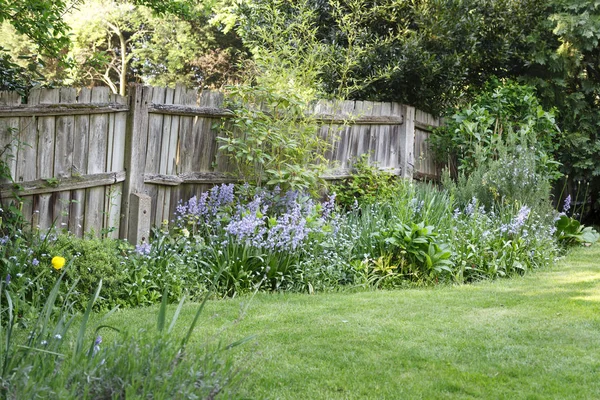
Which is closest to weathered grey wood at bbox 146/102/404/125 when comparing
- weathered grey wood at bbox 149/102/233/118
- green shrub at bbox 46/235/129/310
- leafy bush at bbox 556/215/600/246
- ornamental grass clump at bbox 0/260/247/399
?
weathered grey wood at bbox 149/102/233/118

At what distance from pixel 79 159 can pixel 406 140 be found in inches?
200

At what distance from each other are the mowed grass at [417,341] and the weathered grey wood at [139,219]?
1401mm

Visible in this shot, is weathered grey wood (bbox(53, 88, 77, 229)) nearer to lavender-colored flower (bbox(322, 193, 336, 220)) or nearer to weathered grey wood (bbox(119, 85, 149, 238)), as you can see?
weathered grey wood (bbox(119, 85, 149, 238))

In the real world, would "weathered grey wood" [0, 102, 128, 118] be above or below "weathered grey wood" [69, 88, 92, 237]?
above

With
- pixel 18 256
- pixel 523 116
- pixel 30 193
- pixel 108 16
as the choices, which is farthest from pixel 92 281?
pixel 108 16

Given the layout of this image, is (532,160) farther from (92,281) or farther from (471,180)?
(92,281)

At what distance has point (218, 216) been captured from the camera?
279 inches

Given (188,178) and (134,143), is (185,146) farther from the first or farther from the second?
(134,143)

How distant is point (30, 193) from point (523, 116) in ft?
24.3

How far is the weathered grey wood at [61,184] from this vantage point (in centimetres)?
586

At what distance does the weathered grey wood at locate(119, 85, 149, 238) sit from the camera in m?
6.85

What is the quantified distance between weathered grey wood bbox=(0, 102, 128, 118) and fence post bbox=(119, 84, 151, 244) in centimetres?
15

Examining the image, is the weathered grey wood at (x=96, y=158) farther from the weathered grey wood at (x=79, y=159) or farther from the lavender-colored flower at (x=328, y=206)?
the lavender-colored flower at (x=328, y=206)

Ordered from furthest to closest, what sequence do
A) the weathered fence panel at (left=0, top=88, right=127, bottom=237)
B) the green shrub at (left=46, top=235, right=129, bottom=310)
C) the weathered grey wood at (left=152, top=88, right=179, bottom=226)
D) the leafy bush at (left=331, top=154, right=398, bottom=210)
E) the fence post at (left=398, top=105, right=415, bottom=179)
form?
the fence post at (left=398, top=105, right=415, bottom=179) < the leafy bush at (left=331, top=154, right=398, bottom=210) < the weathered grey wood at (left=152, top=88, right=179, bottom=226) < the weathered fence panel at (left=0, top=88, right=127, bottom=237) < the green shrub at (left=46, top=235, right=129, bottom=310)
